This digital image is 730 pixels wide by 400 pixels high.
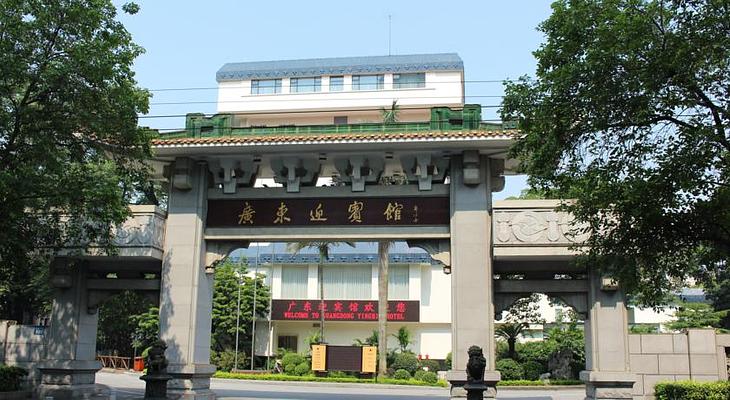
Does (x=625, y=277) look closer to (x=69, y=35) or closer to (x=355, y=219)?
(x=355, y=219)

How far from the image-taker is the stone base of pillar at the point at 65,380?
12602 mm

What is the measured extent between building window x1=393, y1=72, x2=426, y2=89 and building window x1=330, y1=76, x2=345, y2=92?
Result: 9.78 feet

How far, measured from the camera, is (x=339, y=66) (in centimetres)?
3916

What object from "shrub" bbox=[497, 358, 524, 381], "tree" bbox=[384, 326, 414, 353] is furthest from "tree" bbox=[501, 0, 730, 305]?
"tree" bbox=[384, 326, 414, 353]

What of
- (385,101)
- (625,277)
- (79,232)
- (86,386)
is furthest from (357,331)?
(625,277)

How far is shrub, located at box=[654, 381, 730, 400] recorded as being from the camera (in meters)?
10.6

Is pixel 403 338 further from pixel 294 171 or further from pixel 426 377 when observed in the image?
pixel 294 171

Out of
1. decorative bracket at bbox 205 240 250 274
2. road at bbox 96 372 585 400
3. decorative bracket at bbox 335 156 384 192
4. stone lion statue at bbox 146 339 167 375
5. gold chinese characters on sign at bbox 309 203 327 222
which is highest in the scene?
decorative bracket at bbox 335 156 384 192

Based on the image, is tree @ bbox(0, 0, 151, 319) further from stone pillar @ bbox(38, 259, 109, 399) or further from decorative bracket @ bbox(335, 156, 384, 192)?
decorative bracket @ bbox(335, 156, 384, 192)

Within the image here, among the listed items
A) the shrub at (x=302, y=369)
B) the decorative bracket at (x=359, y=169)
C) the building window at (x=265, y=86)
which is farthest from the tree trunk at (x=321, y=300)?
the decorative bracket at (x=359, y=169)

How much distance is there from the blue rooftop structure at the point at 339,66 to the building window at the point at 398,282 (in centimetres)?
1138

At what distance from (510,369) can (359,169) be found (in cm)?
1573

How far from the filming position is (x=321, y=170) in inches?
505

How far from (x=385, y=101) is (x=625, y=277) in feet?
97.5
